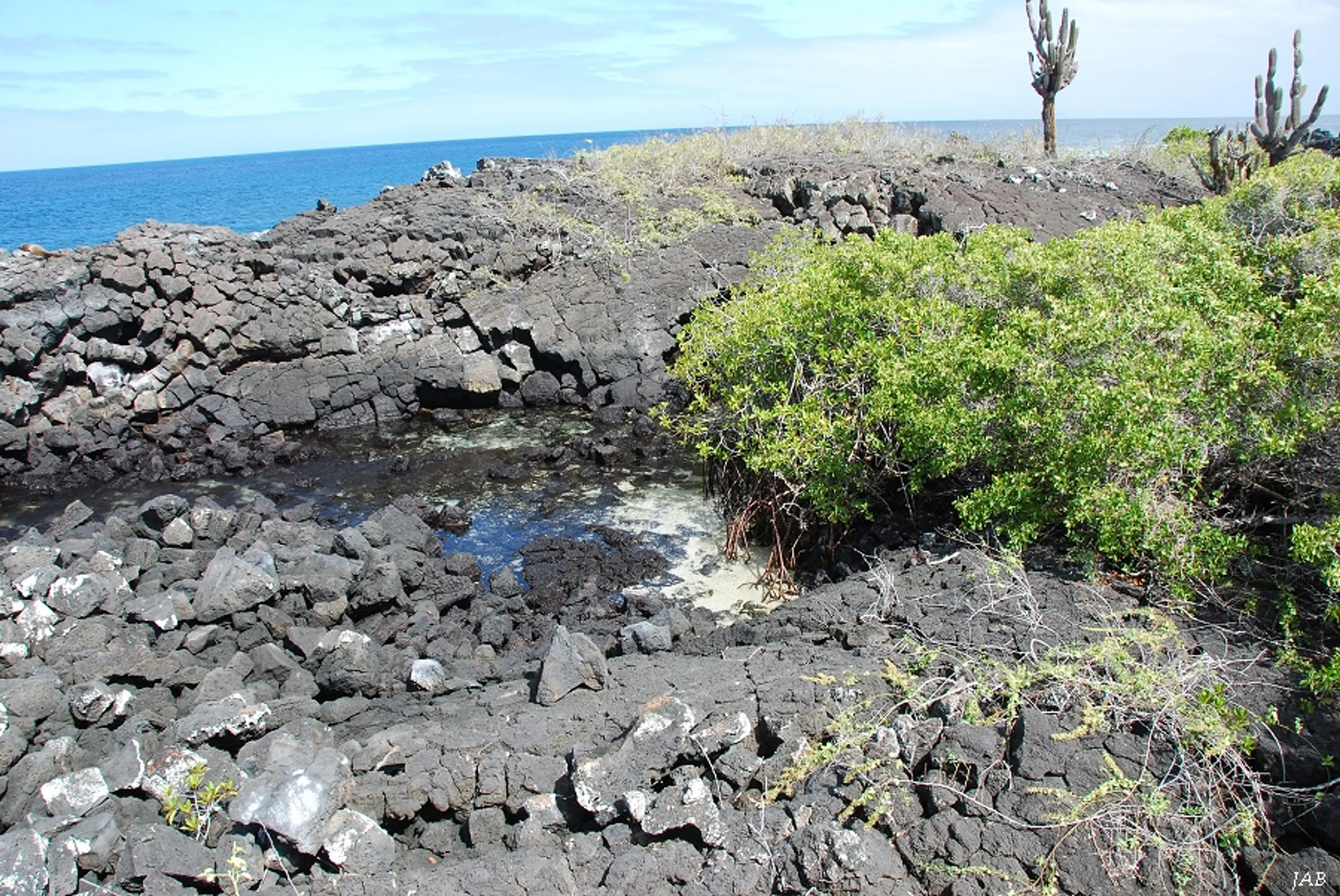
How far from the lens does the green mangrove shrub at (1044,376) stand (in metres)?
6.84

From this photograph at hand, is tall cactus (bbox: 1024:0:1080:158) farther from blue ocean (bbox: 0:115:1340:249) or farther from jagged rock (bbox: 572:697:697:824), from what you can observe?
jagged rock (bbox: 572:697:697:824)

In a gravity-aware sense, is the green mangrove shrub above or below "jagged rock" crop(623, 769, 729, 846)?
above

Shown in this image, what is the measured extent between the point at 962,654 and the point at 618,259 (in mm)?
14394

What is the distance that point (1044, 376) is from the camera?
7.32 meters

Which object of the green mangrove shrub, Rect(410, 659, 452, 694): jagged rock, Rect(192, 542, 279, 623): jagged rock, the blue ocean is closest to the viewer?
the green mangrove shrub

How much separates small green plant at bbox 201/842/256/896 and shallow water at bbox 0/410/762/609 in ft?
17.6

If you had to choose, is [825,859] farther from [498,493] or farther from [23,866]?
[498,493]

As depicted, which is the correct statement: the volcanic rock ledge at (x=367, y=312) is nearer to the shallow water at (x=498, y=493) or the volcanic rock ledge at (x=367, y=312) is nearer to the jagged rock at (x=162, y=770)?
the shallow water at (x=498, y=493)

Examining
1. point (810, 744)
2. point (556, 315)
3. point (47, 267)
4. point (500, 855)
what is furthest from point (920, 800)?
point (47, 267)

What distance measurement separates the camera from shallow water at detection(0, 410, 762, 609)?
11.1m

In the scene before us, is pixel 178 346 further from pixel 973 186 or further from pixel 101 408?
pixel 973 186

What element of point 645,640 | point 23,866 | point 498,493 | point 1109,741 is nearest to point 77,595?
point 23,866

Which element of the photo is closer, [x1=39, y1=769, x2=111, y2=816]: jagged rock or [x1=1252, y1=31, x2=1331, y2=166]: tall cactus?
[x1=39, y1=769, x2=111, y2=816]: jagged rock

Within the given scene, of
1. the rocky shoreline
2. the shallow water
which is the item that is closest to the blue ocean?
the shallow water
